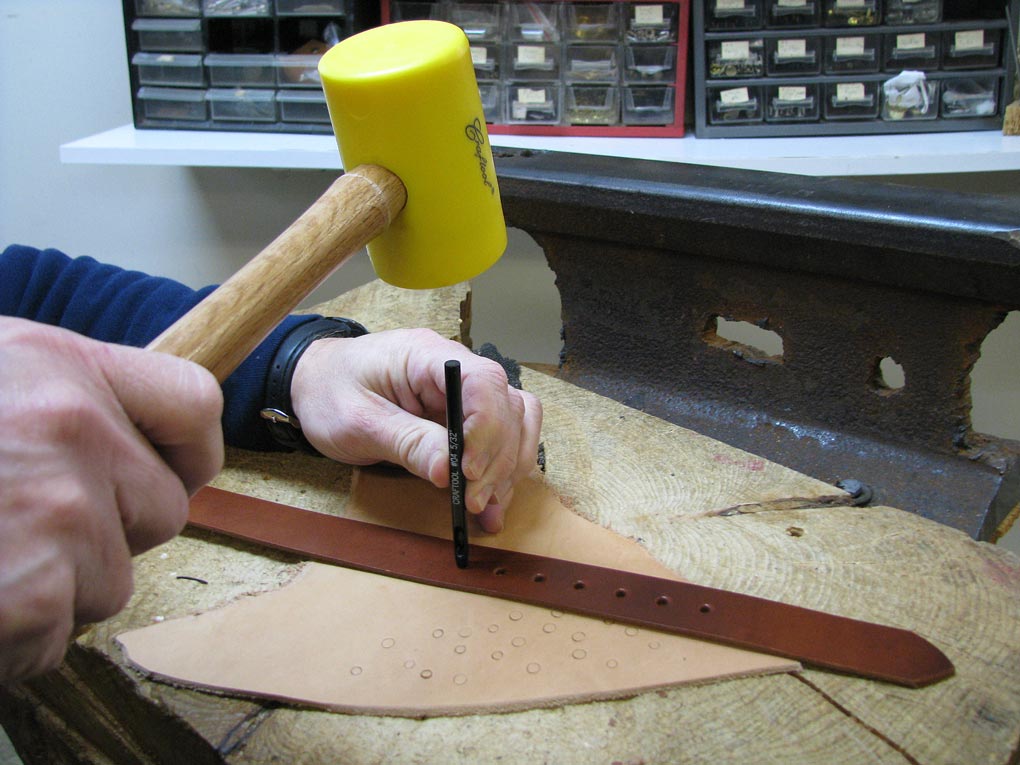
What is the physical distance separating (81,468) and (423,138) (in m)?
0.60

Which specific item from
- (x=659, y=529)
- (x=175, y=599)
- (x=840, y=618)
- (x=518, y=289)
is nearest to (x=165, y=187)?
(x=518, y=289)

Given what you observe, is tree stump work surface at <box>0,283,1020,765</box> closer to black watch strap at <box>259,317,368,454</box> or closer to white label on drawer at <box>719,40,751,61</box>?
black watch strap at <box>259,317,368,454</box>

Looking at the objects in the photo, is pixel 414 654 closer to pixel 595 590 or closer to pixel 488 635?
pixel 488 635

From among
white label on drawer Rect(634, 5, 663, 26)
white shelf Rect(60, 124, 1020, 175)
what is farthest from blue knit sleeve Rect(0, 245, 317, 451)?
white label on drawer Rect(634, 5, 663, 26)

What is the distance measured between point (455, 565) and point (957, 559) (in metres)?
0.56

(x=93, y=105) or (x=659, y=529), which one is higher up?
(x=93, y=105)

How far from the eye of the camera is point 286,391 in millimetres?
1220

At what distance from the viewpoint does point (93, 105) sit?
2512mm

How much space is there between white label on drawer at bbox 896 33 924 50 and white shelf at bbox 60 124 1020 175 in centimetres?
20

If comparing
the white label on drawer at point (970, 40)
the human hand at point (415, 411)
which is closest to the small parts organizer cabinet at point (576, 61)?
the white label on drawer at point (970, 40)

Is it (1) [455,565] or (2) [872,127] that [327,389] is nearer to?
(1) [455,565]

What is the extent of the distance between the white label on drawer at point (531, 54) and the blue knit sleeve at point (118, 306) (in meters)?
1.12

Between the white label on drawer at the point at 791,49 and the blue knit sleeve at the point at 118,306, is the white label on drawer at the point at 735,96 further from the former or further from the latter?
the blue knit sleeve at the point at 118,306

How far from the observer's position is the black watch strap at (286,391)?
122 cm
